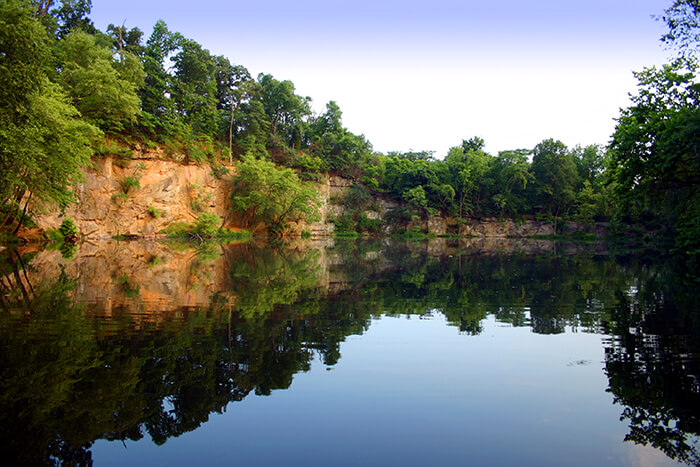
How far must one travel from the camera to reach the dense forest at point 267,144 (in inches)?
623

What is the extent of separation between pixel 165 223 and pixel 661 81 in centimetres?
3701

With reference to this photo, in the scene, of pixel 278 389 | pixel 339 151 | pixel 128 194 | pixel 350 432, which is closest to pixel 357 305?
pixel 278 389

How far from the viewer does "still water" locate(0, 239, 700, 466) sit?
3732 millimetres

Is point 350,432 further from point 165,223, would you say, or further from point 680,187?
point 165,223

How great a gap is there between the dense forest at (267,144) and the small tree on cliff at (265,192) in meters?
0.16

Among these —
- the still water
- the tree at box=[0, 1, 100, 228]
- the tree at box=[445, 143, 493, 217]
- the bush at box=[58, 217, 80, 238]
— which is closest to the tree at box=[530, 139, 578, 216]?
the tree at box=[445, 143, 493, 217]

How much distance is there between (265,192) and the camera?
46.2m

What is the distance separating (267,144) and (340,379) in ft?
174

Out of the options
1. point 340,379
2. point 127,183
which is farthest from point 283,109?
point 340,379

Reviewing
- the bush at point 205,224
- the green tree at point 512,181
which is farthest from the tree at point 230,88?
the green tree at point 512,181

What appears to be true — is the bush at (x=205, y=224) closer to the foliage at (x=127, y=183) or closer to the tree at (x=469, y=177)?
the foliage at (x=127, y=183)

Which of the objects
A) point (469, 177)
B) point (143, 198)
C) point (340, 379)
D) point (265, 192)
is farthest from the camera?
point (469, 177)

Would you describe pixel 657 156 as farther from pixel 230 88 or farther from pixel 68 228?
pixel 230 88

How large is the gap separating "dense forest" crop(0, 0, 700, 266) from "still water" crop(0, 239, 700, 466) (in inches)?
317
